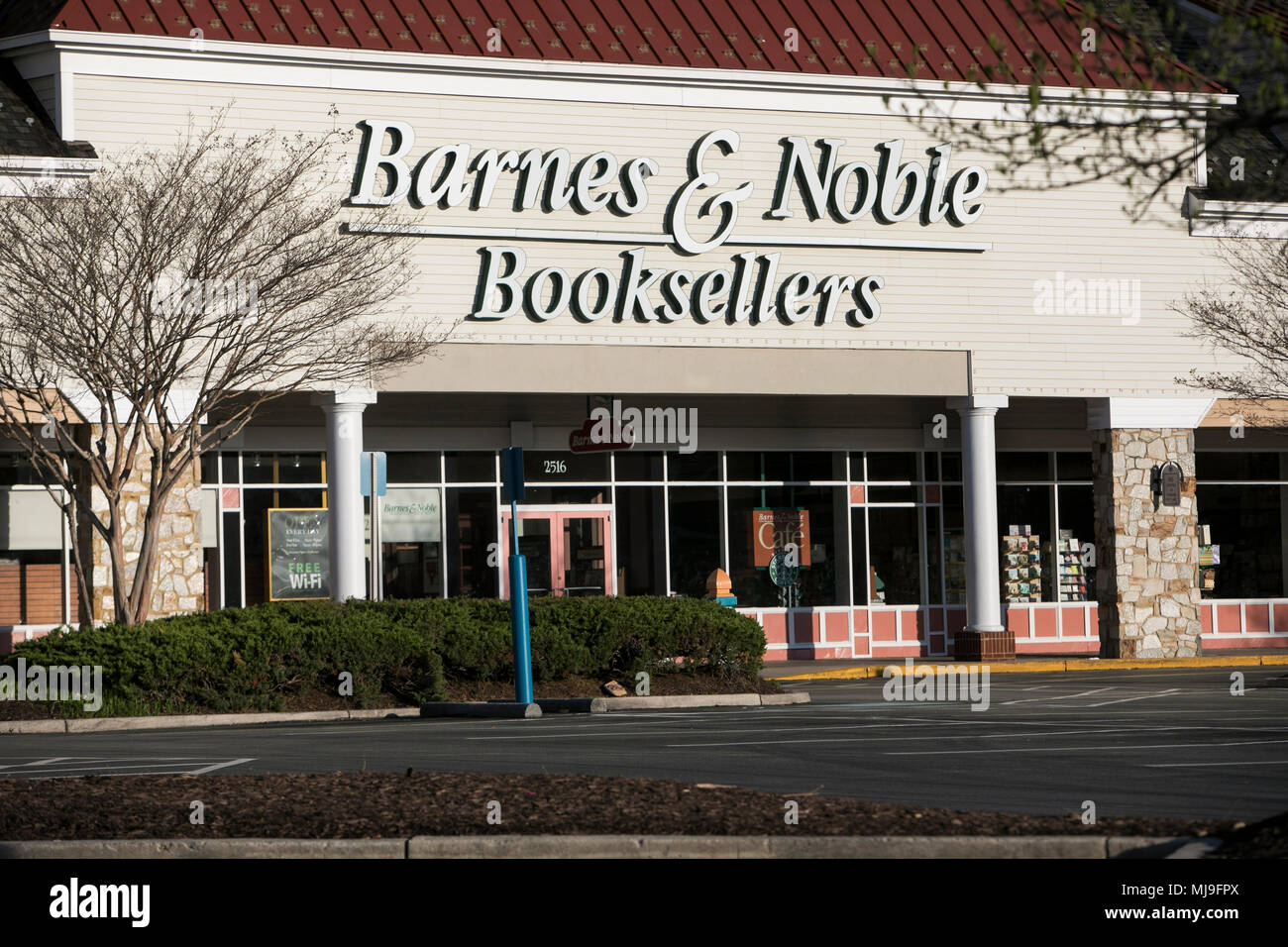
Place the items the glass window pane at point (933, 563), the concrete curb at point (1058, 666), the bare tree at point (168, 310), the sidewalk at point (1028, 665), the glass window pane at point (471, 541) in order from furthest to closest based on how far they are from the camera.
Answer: the glass window pane at point (933, 563)
the glass window pane at point (471, 541)
the sidewalk at point (1028, 665)
the concrete curb at point (1058, 666)
the bare tree at point (168, 310)

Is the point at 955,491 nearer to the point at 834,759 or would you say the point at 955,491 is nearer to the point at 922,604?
the point at 922,604

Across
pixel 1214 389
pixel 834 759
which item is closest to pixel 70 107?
pixel 834 759

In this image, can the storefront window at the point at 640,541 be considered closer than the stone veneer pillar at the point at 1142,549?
No

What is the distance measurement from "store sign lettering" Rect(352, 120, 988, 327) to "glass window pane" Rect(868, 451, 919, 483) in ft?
16.1

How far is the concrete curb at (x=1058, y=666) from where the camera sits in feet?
81.6

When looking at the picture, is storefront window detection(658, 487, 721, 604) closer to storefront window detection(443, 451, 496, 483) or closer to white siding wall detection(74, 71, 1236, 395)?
storefront window detection(443, 451, 496, 483)

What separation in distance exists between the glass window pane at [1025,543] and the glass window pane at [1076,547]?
9.7 inches

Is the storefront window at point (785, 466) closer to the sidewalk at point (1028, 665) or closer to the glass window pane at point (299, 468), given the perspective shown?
the sidewalk at point (1028, 665)

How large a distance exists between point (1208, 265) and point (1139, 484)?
3.51 m

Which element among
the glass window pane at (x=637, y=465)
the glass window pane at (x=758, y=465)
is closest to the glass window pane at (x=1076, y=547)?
the glass window pane at (x=758, y=465)

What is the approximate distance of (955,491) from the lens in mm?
29688

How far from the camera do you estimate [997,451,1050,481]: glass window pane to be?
29.5m

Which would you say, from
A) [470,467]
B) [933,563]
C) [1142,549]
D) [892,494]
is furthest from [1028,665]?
[470,467]

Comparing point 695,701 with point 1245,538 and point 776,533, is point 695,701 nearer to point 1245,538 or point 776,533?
point 776,533
